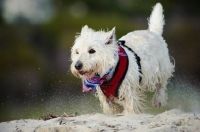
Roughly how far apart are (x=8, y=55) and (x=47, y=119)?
146 cm

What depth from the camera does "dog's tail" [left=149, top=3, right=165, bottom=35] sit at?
6.79 metres

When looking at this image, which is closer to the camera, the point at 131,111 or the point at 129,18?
the point at 131,111

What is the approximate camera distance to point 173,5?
7.14 metres

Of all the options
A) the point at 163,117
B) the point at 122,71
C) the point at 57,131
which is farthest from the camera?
the point at 122,71

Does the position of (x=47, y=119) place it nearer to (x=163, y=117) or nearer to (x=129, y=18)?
(x=163, y=117)

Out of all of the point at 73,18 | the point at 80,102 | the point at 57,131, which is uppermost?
the point at 73,18

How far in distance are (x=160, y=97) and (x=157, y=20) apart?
1001mm

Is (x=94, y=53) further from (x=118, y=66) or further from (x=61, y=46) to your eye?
(x=61, y=46)

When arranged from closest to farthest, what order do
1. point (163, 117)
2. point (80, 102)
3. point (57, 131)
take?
point (57, 131) → point (163, 117) → point (80, 102)

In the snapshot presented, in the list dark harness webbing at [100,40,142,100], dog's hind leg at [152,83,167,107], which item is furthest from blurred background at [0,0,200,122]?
dark harness webbing at [100,40,142,100]

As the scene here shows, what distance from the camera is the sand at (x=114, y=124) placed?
4973 mm

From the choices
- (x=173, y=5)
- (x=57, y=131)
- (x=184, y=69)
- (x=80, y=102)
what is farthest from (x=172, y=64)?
(x=57, y=131)

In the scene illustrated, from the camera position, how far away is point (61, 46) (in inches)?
280

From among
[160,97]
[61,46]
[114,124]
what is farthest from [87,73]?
[61,46]
